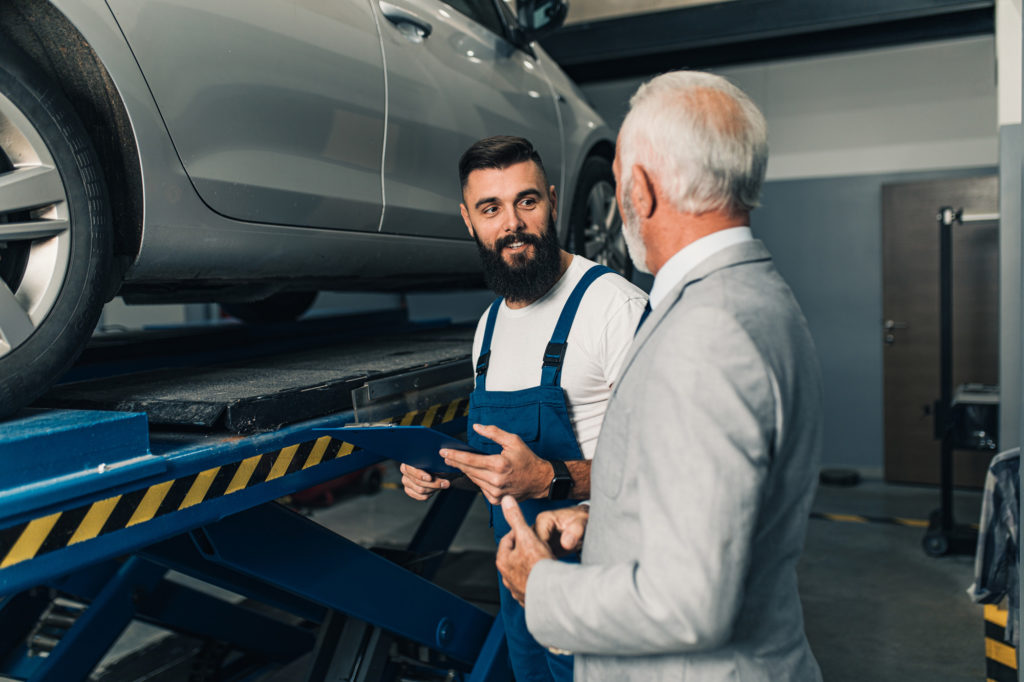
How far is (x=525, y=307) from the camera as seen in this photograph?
1.86 meters

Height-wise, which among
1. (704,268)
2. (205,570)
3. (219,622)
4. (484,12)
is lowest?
(219,622)

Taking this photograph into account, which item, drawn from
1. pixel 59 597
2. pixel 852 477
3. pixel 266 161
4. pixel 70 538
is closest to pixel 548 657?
pixel 70 538

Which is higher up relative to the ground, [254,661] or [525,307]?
[525,307]

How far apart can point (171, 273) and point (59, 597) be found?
192 cm

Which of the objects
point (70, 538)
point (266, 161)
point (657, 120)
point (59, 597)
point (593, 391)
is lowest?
point (59, 597)

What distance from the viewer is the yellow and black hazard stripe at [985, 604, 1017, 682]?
114 inches

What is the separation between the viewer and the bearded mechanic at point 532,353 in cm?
163

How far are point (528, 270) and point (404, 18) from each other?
0.87 metres

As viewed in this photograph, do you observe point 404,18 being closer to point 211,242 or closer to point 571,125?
point 211,242

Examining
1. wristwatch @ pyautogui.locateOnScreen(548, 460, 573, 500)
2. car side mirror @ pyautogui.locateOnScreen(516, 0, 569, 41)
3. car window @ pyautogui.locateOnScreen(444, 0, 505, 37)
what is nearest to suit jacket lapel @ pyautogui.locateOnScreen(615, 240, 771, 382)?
wristwatch @ pyautogui.locateOnScreen(548, 460, 573, 500)

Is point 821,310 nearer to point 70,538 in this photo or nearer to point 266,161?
point 266,161

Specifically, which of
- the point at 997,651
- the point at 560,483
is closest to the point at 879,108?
the point at 997,651

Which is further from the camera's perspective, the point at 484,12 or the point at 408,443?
the point at 484,12

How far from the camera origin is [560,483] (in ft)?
5.28
